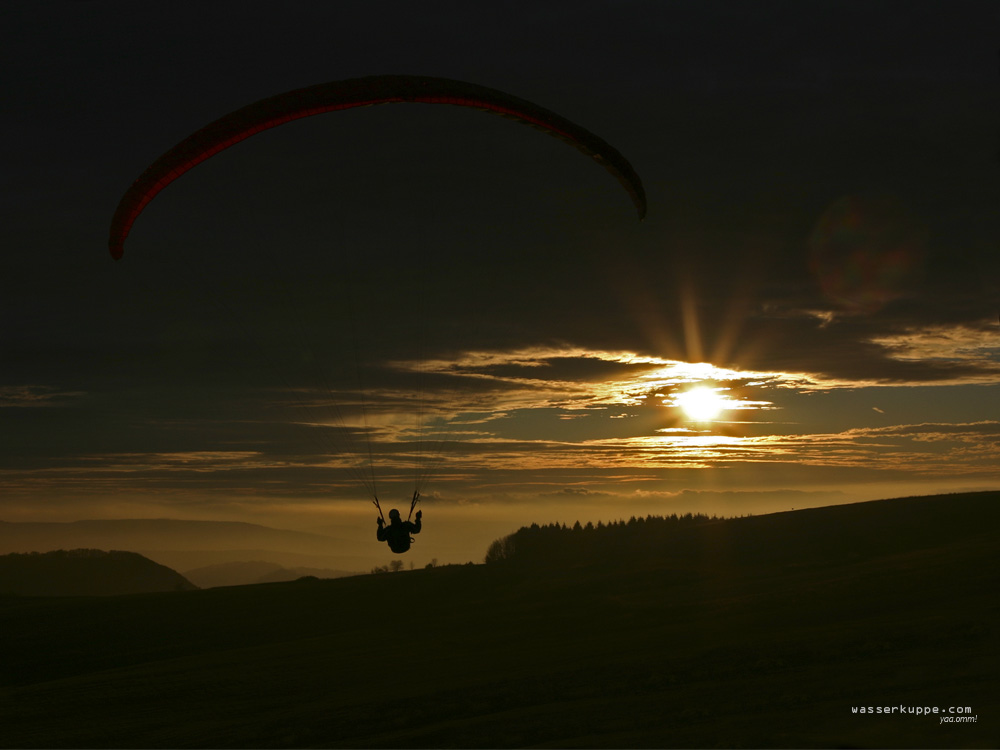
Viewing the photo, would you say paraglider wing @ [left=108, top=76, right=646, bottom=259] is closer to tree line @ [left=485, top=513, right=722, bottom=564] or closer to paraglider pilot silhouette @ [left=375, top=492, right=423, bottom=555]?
paraglider pilot silhouette @ [left=375, top=492, right=423, bottom=555]

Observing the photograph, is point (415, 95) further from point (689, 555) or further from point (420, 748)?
point (689, 555)

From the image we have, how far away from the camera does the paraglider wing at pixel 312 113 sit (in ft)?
42.1

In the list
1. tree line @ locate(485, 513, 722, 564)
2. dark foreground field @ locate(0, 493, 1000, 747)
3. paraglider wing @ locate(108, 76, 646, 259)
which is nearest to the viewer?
paraglider wing @ locate(108, 76, 646, 259)

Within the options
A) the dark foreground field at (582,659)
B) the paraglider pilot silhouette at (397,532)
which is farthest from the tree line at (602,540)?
the paraglider pilot silhouette at (397,532)

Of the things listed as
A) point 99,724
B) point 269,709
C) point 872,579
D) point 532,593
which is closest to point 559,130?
point 269,709

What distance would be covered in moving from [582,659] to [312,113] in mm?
14560

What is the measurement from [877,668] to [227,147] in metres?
16.7

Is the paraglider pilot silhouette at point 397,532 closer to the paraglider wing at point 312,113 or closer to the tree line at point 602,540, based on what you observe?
the paraglider wing at point 312,113

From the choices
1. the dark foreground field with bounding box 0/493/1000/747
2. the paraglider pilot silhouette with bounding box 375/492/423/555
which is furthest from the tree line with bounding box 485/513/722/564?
the paraglider pilot silhouette with bounding box 375/492/423/555

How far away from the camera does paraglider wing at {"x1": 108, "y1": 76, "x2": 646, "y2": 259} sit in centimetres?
1282

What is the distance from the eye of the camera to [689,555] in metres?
38.9

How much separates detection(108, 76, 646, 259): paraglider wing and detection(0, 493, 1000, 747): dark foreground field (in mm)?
11474

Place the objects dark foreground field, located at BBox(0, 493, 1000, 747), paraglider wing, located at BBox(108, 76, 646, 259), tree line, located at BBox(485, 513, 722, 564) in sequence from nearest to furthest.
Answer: paraglider wing, located at BBox(108, 76, 646, 259) < dark foreground field, located at BBox(0, 493, 1000, 747) < tree line, located at BBox(485, 513, 722, 564)

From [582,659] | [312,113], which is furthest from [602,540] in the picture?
[312,113]
